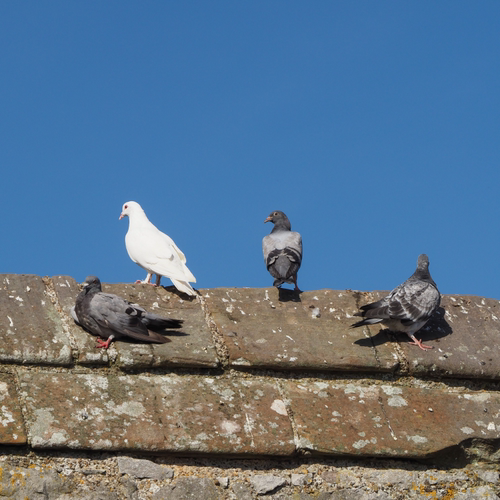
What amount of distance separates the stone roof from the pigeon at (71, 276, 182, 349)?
66 millimetres

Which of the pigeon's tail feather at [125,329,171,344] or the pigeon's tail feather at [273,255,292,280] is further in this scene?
the pigeon's tail feather at [273,255,292,280]

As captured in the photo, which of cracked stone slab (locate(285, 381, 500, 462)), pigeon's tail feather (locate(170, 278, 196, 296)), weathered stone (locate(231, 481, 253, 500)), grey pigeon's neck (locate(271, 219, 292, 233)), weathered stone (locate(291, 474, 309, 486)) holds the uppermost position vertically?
grey pigeon's neck (locate(271, 219, 292, 233))

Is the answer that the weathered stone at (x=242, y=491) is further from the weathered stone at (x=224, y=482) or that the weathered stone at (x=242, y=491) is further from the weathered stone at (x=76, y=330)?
the weathered stone at (x=76, y=330)

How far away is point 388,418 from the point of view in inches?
134

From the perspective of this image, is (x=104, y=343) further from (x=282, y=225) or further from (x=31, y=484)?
(x=282, y=225)

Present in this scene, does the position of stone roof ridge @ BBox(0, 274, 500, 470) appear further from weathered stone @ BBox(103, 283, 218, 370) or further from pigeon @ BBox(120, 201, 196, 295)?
pigeon @ BBox(120, 201, 196, 295)

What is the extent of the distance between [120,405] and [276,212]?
4.88m

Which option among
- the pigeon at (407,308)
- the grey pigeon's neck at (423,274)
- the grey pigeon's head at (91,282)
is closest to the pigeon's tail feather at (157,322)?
the grey pigeon's head at (91,282)

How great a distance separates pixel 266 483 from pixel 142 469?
1.65 feet

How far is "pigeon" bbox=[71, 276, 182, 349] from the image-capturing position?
373 centimetres

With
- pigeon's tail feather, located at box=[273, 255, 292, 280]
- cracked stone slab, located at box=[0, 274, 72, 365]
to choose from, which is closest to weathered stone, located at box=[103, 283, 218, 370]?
cracked stone slab, located at box=[0, 274, 72, 365]

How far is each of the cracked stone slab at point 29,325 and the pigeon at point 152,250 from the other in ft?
3.70

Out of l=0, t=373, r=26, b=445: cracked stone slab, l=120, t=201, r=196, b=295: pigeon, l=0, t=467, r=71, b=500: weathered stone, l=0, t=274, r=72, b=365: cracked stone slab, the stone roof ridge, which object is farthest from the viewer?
l=120, t=201, r=196, b=295: pigeon

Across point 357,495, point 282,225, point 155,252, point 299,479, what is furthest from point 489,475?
point 282,225
